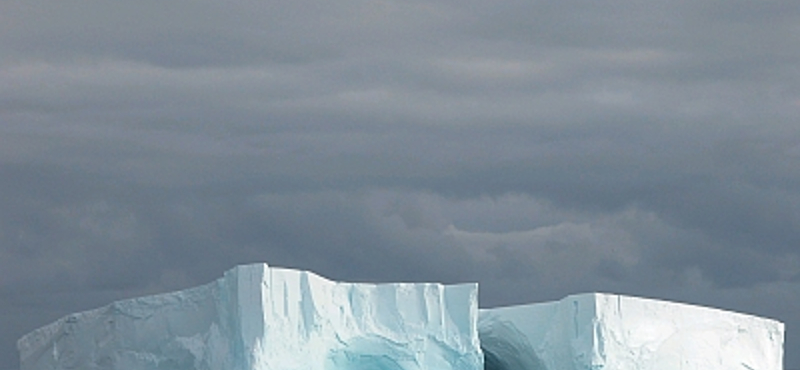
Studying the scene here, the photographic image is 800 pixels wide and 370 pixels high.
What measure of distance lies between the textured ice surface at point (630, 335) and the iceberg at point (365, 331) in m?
0.02

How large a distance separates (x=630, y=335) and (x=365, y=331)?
5.20m

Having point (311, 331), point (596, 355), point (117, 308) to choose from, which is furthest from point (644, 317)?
point (117, 308)

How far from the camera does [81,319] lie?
29.8 metres

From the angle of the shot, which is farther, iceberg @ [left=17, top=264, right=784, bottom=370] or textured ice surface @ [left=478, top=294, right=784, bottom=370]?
textured ice surface @ [left=478, top=294, right=784, bottom=370]

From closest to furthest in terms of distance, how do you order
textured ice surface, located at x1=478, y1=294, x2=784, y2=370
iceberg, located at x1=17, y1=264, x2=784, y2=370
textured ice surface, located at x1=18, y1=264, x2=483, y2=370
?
textured ice surface, located at x1=18, y1=264, x2=483, y2=370, iceberg, located at x1=17, y1=264, x2=784, y2=370, textured ice surface, located at x1=478, y1=294, x2=784, y2=370

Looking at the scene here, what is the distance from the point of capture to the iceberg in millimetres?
26375

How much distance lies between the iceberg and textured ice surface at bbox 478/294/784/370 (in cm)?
2

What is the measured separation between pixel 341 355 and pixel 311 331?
3.70 ft

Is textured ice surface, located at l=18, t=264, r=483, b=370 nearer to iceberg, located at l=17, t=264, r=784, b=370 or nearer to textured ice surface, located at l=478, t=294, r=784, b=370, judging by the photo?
iceberg, located at l=17, t=264, r=784, b=370

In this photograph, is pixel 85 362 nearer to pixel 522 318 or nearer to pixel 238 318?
pixel 238 318

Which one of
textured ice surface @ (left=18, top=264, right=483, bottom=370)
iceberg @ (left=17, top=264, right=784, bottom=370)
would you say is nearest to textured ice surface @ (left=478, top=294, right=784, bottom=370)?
iceberg @ (left=17, top=264, right=784, bottom=370)

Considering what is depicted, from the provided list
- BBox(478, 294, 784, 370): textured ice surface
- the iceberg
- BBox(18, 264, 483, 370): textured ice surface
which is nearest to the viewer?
BBox(18, 264, 483, 370): textured ice surface

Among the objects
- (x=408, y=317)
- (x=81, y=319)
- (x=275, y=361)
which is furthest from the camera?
(x=81, y=319)

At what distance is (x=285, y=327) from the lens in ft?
86.3
